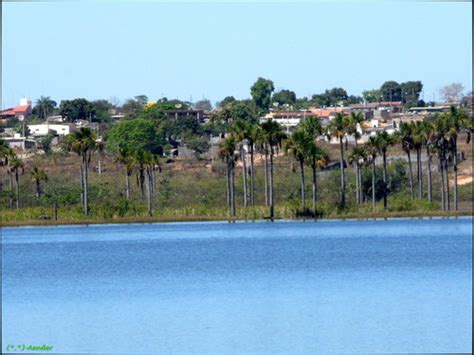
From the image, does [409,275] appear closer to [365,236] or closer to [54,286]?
[54,286]

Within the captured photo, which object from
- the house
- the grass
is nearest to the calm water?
the grass

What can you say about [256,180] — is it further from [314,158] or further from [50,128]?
[50,128]

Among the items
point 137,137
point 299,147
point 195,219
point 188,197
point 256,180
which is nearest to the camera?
point 195,219

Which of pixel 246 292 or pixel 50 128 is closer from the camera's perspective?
pixel 246 292

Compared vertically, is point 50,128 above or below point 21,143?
above

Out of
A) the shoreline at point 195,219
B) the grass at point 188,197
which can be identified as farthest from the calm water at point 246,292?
the grass at point 188,197

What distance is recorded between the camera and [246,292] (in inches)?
1949

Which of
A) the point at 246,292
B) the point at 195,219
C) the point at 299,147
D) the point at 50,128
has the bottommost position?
the point at 195,219

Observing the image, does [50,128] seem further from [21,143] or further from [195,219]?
[195,219]

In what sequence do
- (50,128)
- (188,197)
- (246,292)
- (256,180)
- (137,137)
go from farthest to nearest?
(50,128)
(137,137)
(256,180)
(188,197)
(246,292)

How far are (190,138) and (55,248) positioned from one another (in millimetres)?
93698

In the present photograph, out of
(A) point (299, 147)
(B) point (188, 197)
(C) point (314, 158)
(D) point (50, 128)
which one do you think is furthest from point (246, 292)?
(D) point (50, 128)

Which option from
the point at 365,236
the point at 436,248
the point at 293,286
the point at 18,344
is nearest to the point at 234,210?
the point at 365,236

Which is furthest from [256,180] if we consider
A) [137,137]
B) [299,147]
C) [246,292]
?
[246,292]
